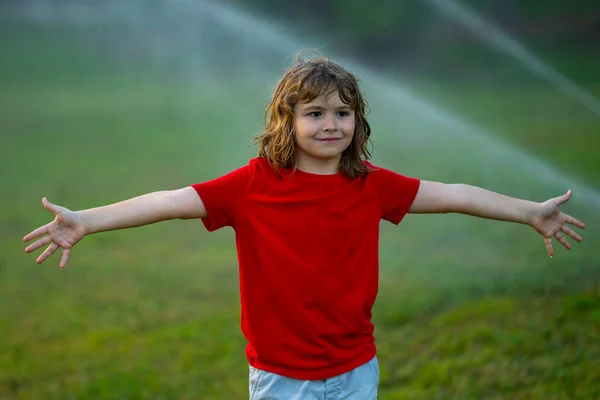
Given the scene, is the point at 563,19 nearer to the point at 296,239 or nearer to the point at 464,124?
the point at 464,124

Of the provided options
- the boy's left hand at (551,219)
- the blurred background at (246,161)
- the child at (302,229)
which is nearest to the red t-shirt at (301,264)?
the child at (302,229)

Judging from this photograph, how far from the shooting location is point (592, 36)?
6.86m

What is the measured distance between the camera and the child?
2285 mm

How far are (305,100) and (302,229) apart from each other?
349 millimetres

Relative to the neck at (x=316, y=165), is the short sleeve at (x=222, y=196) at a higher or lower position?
lower

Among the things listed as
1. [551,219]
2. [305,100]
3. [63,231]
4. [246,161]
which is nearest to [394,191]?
[305,100]

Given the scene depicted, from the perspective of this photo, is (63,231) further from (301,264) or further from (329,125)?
(329,125)

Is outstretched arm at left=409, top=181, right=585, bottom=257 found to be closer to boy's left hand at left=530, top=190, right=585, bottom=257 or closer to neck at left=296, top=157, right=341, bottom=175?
boy's left hand at left=530, top=190, right=585, bottom=257

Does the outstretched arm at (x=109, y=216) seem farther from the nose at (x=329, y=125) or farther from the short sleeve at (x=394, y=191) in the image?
the short sleeve at (x=394, y=191)

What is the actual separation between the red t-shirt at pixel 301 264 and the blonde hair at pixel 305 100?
48 mm

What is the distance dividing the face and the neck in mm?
29

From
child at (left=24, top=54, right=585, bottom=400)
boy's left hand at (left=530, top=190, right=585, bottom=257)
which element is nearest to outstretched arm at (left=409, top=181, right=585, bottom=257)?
boy's left hand at (left=530, top=190, right=585, bottom=257)

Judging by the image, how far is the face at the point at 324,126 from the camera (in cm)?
236

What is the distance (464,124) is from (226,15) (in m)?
2.09
